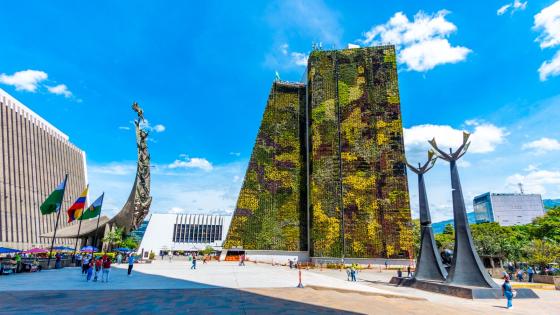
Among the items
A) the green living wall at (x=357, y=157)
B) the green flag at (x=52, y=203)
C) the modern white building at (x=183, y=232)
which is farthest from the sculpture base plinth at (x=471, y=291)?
the modern white building at (x=183, y=232)

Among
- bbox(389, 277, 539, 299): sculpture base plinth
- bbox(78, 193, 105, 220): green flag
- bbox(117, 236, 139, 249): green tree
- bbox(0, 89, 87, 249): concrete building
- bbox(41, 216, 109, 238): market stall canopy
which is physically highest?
bbox(0, 89, 87, 249): concrete building

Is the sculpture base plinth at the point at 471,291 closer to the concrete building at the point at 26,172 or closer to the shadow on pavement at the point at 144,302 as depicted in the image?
the shadow on pavement at the point at 144,302

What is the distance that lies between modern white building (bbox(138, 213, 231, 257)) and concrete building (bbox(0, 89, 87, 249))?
21.1m

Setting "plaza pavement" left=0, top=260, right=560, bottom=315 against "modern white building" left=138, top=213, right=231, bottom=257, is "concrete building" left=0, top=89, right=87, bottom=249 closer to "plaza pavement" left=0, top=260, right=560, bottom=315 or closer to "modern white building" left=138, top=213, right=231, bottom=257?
"modern white building" left=138, top=213, right=231, bottom=257

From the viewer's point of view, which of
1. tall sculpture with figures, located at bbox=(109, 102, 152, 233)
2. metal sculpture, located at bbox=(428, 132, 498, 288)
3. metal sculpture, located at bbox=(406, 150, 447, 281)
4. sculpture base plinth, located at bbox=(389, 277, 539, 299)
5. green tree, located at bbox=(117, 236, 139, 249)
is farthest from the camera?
green tree, located at bbox=(117, 236, 139, 249)

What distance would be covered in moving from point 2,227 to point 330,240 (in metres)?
56.4

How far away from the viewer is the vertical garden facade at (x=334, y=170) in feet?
156

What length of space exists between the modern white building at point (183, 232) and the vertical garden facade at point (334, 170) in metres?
30.7

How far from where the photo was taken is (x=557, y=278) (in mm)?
23156

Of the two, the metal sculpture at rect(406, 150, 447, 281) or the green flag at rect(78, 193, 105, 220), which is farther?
the green flag at rect(78, 193, 105, 220)

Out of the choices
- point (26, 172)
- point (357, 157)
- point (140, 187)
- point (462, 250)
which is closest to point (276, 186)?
point (357, 157)

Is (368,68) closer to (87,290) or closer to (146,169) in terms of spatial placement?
(146,169)

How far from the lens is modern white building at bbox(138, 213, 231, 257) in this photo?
7906cm

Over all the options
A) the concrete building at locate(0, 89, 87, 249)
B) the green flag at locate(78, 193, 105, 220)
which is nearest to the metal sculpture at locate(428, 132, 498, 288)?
the green flag at locate(78, 193, 105, 220)
